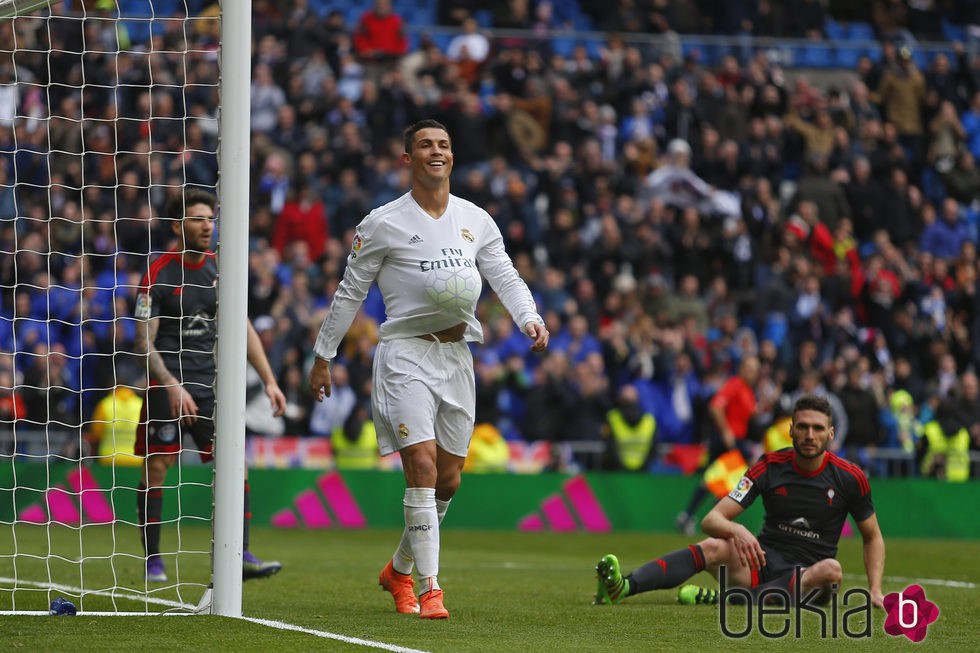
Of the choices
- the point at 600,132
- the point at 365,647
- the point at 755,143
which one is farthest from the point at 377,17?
the point at 365,647

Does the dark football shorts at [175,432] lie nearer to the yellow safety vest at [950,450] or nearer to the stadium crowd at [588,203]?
the stadium crowd at [588,203]

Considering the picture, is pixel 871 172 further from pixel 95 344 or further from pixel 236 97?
pixel 236 97

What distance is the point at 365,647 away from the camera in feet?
20.2

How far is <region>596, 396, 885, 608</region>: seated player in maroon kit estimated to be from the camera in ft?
27.6

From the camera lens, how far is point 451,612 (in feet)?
26.1

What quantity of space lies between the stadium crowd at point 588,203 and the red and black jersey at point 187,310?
7.23m

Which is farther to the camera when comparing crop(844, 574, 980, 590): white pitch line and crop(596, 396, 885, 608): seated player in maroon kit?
crop(844, 574, 980, 590): white pitch line

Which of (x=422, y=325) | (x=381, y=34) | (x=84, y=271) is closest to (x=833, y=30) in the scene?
(x=381, y=34)

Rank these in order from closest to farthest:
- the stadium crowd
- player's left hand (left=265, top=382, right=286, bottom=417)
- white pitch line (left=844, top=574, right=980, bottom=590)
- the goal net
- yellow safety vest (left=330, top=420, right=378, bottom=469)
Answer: player's left hand (left=265, top=382, right=286, bottom=417)
white pitch line (left=844, top=574, right=980, bottom=590)
the goal net
yellow safety vest (left=330, top=420, right=378, bottom=469)
the stadium crowd

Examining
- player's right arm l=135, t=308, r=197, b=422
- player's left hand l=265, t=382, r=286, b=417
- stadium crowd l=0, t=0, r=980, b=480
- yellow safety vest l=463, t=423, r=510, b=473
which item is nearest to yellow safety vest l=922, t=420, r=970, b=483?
stadium crowd l=0, t=0, r=980, b=480

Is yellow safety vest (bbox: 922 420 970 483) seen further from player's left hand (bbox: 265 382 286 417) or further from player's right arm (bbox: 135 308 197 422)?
player's left hand (bbox: 265 382 286 417)

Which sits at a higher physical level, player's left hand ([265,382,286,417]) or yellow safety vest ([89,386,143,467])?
player's left hand ([265,382,286,417])

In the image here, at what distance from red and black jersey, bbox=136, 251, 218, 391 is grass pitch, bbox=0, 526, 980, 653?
1.35 metres

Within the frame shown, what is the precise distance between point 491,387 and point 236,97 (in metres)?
12.6
